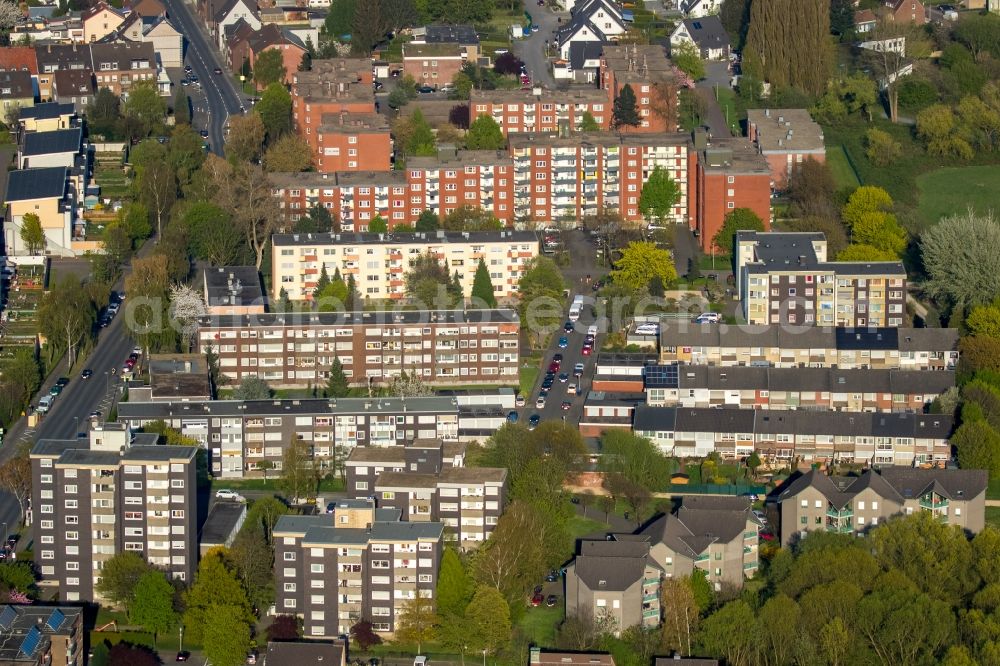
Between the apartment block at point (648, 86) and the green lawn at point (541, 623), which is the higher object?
the apartment block at point (648, 86)

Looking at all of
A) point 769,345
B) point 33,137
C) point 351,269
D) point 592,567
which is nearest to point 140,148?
point 33,137

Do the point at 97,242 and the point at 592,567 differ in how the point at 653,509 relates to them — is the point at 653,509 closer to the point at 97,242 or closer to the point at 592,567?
the point at 592,567

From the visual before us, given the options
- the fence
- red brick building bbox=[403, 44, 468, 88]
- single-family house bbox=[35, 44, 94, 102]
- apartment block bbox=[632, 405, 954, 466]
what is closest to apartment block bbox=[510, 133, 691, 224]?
red brick building bbox=[403, 44, 468, 88]

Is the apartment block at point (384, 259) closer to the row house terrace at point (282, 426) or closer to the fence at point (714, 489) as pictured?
the row house terrace at point (282, 426)

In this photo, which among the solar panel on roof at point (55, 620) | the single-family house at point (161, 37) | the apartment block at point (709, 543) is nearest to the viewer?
the solar panel on roof at point (55, 620)

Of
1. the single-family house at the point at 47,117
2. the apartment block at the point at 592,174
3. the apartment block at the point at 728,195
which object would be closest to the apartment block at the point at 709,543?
the apartment block at the point at 728,195

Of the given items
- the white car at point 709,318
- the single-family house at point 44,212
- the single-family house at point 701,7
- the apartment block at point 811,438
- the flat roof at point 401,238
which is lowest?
the apartment block at point 811,438
